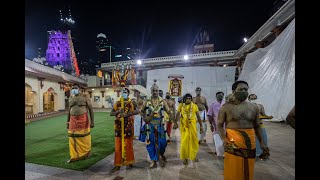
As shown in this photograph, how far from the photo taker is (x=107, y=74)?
29.0m

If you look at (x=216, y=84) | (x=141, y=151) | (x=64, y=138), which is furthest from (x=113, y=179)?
(x=216, y=84)

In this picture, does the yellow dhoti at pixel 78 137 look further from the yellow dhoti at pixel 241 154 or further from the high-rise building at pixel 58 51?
the high-rise building at pixel 58 51

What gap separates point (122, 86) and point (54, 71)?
19676 mm

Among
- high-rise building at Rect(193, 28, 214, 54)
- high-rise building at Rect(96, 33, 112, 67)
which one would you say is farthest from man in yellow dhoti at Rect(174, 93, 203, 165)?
high-rise building at Rect(96, 33, 112, 67)

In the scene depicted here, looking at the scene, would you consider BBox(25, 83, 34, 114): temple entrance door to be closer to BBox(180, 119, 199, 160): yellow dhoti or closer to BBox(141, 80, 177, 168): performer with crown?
BBox(141, 80, 177, 168): performer with crown

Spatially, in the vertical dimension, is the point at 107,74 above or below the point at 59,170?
above

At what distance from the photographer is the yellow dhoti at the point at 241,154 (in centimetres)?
273

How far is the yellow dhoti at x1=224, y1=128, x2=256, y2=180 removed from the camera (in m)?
2.73

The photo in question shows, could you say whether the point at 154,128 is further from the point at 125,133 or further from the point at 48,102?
the point at 48,102

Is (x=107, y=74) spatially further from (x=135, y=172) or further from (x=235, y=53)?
(x=135, y=172)

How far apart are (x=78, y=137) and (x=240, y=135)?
13.4ft

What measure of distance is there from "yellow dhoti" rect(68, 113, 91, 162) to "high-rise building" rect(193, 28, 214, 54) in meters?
32.1

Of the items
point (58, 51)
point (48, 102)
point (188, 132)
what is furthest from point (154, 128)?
point (58, 51)
